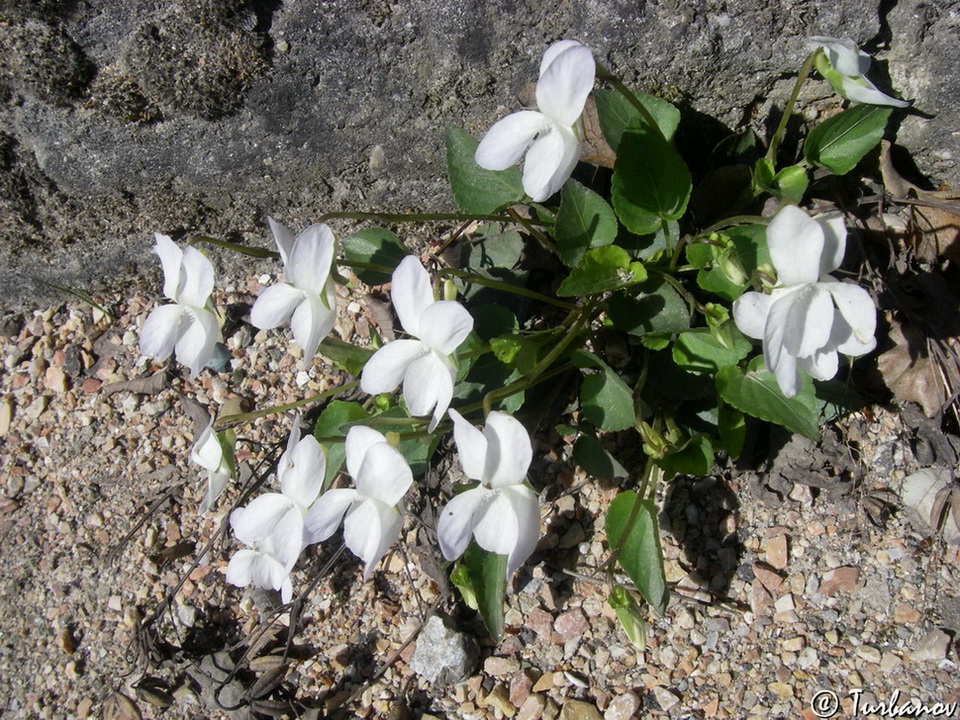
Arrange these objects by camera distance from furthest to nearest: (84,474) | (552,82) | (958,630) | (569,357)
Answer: (84,474) < (569,357) < (958,630) < (552,82)

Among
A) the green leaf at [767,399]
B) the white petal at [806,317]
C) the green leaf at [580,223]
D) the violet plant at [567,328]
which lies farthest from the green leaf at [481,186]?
the white petal at [806,317]

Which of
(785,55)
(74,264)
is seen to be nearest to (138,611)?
(74,264)

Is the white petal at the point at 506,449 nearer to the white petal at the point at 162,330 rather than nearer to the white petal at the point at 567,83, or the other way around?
the white petal at the point at 567,83

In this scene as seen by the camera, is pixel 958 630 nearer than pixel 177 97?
Yes

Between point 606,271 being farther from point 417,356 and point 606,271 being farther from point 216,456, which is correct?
point 216,456

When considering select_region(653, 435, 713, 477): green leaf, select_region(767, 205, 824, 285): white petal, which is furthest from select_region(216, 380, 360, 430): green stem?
select_region(767, 205, 824, 285): white petal

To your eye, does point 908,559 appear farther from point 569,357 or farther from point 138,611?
point 138,611
